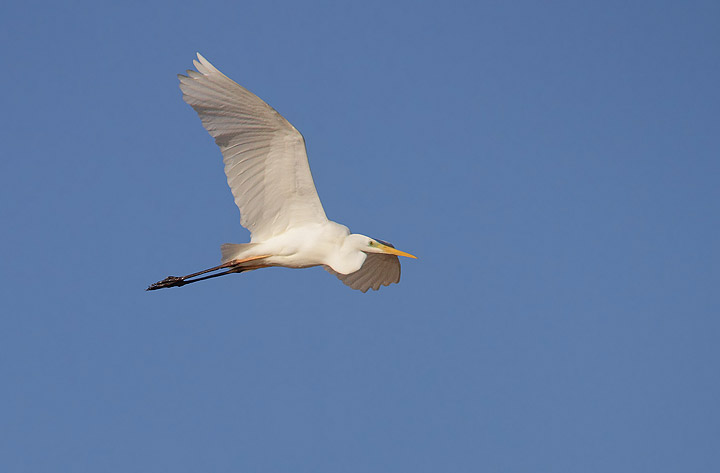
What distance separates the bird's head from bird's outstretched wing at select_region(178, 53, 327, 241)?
0.58 m

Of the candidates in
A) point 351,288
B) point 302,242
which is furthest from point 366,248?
point 351,288

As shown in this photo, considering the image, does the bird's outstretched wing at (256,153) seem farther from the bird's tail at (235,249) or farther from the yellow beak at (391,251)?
the yellow beak at (391,251)

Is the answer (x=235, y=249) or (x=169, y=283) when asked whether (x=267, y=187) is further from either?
(x=169, y=283)

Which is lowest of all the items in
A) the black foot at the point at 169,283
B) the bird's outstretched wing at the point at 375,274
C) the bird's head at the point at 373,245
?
the black foot at the point at 169,283

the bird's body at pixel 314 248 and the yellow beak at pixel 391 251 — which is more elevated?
the yellow beak at pixel 391 251

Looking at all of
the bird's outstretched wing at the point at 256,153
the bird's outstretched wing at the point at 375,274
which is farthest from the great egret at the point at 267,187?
the bird's outstretched wing at the point at 375,274

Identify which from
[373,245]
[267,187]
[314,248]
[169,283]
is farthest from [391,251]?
[169,283]

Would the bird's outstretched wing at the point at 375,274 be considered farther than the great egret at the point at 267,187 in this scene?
Yes

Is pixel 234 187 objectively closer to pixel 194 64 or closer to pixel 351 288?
Answer: pixel 194 64

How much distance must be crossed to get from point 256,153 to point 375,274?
3.76 metres

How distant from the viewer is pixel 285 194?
41.1 ft

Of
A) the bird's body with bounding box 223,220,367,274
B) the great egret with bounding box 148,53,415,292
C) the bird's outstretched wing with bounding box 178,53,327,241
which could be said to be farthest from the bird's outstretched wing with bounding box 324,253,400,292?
the bird's outstretched wing with bounding box 178,53,327,241

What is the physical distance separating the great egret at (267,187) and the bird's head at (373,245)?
1cm

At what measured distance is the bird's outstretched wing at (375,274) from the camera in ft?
48.1
